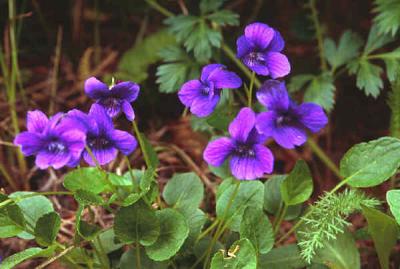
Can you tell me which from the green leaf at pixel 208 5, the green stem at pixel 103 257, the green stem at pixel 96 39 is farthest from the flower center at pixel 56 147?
the green stem at pixel 96 39

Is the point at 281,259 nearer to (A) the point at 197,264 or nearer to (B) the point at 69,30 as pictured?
(A) the point at 197,264

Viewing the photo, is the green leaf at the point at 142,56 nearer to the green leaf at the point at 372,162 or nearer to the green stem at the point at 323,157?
the green stem at the point at 323,157

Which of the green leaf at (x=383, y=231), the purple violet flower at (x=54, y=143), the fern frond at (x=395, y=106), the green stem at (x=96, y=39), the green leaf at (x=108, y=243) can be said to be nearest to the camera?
the purple violet flower at (x=54, y=143)

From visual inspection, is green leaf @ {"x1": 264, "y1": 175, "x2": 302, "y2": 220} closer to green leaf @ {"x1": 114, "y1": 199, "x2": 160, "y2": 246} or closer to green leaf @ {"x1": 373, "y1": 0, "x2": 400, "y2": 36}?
green leaf @ {"x1": 114, "y1": 199, "x2": 160, "y2": 246}

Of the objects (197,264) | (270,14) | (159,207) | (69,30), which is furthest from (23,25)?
(197,264)

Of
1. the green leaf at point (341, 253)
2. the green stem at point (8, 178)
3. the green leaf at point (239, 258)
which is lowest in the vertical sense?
the green stem at point (8, 178)

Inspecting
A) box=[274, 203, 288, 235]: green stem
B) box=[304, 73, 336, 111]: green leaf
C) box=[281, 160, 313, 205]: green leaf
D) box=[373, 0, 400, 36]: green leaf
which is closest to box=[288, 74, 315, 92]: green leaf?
box=[304, 73, 336, 111]: green leaf

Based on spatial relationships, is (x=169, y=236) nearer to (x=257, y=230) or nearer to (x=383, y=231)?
(x=257, y=230)
